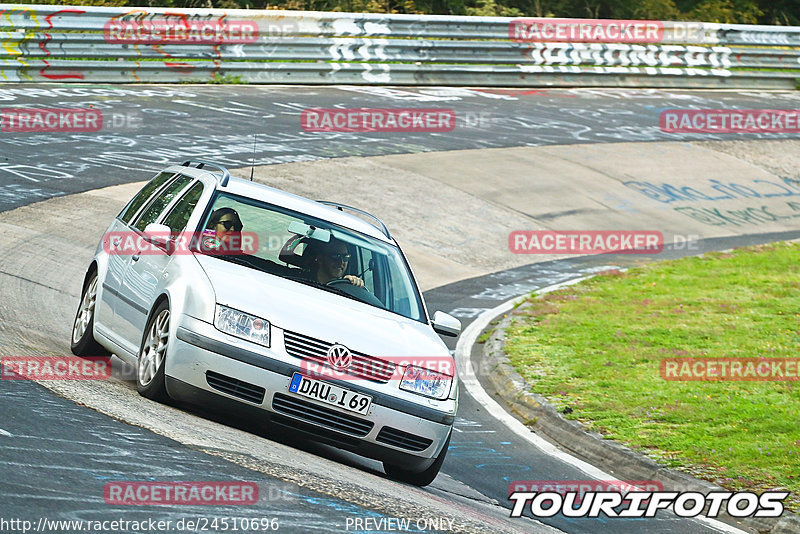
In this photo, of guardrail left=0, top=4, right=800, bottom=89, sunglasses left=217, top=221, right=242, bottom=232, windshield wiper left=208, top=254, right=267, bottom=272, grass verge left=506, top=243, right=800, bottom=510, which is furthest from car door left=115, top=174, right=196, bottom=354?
guardrail left=0, top=4, right=800, bottom=89

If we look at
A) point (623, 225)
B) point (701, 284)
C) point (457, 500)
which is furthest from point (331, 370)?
point (623, 225)

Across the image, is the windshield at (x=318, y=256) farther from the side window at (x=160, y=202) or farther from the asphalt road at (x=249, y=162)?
the asphalt road at (x=249, y=162)

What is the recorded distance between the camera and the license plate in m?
6.82

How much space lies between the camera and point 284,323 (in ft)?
22.7

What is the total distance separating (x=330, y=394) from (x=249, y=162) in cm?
1265

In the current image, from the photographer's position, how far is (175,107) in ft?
73.5

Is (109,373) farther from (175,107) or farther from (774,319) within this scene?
(175,107)

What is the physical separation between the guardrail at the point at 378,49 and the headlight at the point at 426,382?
16.9 meters

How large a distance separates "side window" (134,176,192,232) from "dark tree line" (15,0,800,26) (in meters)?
19.6

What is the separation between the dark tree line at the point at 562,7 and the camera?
3178 centimetres

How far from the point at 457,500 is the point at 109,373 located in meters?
2.75

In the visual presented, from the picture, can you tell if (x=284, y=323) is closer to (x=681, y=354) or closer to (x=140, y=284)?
(x=140, y=284)
